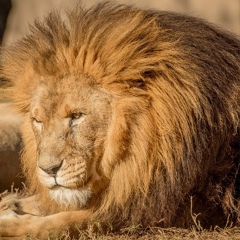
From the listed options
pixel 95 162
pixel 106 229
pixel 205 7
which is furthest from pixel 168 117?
pixel 205 7

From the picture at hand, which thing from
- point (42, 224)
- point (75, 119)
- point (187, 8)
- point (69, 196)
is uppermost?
point (187, 8)

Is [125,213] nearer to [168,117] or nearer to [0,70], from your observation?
[168,117]

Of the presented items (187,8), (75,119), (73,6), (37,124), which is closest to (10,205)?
(37,124)

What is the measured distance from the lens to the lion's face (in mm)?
4602

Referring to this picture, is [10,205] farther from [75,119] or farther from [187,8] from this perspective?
[187,8]

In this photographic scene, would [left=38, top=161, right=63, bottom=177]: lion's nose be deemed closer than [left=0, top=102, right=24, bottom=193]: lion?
Yes

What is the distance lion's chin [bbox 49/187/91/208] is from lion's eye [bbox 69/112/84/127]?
0.40 meters

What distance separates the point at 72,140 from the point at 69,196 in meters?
0.35

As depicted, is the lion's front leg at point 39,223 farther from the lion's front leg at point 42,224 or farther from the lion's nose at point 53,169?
the lion's nose at point 53,169

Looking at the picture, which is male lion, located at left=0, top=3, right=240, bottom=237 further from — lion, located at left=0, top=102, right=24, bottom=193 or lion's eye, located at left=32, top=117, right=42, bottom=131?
lion, located at left=0, top=102, right=24, bottom=193

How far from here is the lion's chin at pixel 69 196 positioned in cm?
469

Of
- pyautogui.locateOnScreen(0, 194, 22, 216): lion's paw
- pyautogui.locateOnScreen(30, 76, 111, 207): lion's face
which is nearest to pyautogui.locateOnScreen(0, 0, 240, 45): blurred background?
pyautogui.locateOnScreen(0, 194, 22, 216): lion's paw

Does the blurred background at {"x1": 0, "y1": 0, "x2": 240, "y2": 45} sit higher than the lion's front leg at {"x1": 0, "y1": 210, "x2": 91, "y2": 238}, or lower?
higher

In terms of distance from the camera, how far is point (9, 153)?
6340mm
